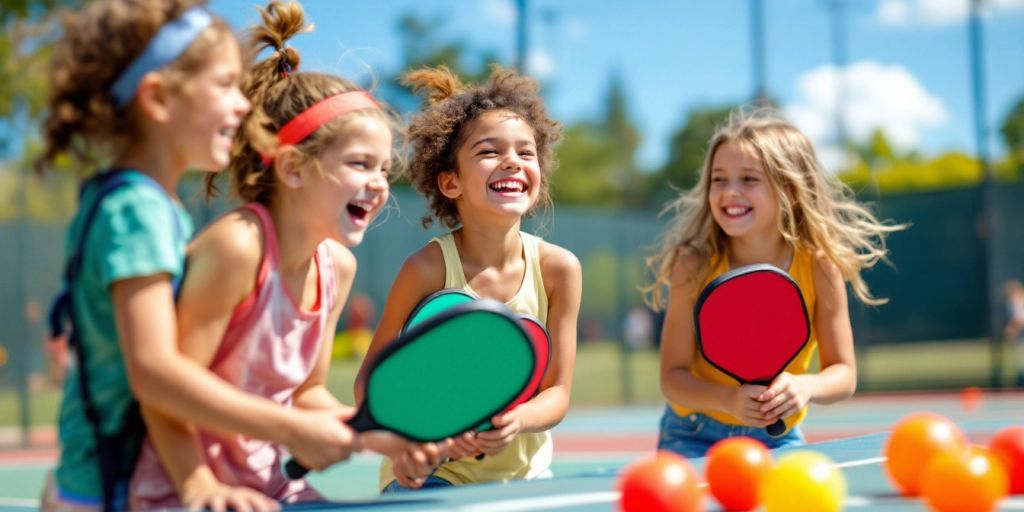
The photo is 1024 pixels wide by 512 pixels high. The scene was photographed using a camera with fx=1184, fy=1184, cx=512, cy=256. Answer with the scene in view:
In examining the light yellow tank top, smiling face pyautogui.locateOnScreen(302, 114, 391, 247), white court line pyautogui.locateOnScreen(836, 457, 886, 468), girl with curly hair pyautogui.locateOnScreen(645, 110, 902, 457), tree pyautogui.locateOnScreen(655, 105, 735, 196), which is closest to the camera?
smiling face pyautogui.locateOnScreen(302, 114, 391, 247)

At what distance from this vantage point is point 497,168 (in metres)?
4.24

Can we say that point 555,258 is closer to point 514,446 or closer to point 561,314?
point 561,314

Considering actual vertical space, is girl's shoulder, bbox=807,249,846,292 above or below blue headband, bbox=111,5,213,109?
below

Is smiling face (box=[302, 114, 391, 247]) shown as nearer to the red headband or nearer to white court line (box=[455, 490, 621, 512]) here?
the red headband

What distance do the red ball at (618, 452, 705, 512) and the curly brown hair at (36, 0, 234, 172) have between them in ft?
4.34

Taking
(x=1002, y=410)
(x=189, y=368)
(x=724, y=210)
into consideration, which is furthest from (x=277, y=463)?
(x=1002, y=410)

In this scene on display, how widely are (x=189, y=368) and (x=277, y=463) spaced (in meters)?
0.59

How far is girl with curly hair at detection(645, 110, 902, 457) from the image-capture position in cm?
470

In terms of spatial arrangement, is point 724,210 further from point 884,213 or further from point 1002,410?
point 884,213

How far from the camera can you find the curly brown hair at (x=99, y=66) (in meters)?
2.56

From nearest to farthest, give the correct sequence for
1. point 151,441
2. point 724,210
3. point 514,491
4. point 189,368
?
1. point 189,368
2. point 151,441
3. point 514,491
4. point 724,210

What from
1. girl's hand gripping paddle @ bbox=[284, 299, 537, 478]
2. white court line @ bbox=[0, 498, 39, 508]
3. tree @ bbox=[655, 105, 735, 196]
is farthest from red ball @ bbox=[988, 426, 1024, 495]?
tree @ bbox=[655, 105, 735, 196]

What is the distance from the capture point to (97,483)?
259 centimetres

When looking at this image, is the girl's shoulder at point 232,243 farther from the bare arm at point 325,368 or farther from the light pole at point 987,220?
the light pole at point 987,220
